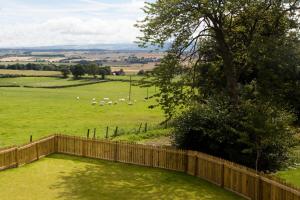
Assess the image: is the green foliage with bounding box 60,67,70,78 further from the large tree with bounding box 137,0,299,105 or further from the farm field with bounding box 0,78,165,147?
the large tree with bounding box 137,0,299,105

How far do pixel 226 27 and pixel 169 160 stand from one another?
41.8 feet

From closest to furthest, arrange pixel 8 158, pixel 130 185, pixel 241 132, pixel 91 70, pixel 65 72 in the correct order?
pixel 130 185 → pixel 241 132 → pixel 8 158 → pixel 65 72 → pixel 91 70

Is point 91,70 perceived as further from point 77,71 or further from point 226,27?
point 226,27

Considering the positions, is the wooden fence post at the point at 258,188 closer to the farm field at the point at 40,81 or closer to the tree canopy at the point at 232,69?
the tree canopy at the point at 232,69

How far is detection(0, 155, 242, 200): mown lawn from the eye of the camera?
22.6 m

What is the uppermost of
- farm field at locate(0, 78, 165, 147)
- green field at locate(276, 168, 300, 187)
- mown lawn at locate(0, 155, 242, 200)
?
green field at locate(276, 168, 300, 187)

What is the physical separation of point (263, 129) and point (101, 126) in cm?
3445

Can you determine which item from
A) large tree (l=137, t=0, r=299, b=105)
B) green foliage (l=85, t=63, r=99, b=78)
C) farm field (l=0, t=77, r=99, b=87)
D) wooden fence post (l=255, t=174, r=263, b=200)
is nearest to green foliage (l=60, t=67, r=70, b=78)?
farm field (l=0, t=77, r=99, b=87)

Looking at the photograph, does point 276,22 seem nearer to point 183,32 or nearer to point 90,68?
point 183,32

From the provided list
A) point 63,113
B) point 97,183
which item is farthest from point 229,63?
point 63,113

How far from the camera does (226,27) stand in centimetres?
3422

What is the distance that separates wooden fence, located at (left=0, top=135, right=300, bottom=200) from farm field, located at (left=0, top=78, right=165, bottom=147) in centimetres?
1213

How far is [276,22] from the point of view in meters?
33.2

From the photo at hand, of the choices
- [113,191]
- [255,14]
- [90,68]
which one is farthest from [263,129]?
[90,68]
